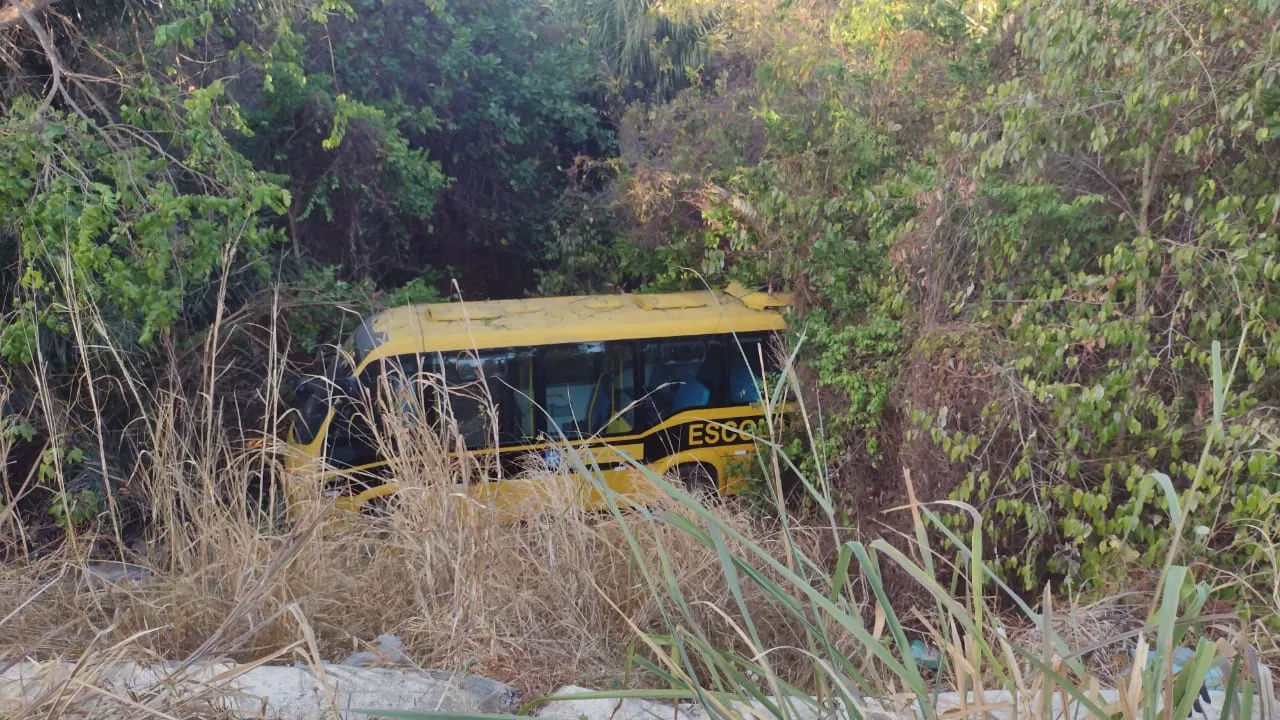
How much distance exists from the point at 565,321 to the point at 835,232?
2049 millimetres

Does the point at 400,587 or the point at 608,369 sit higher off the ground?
the point at 400,587

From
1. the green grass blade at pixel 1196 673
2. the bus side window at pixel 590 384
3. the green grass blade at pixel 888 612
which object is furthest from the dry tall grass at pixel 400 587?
the bus side window at pixel 590 384

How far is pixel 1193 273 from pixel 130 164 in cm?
534

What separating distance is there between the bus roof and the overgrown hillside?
373mm

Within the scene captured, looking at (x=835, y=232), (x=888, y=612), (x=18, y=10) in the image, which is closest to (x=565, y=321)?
(x=835, y=232)

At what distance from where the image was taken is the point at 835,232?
20.5ft

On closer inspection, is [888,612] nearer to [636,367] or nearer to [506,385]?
[506,385]

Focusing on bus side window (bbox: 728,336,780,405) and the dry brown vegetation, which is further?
bus side window (bbox: 728,336,780,405)

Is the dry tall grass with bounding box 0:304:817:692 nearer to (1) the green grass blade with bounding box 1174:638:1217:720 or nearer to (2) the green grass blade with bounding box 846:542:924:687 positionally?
(2) the green grass blade with bounding box 846:542:924:687

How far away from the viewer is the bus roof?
6363 mm

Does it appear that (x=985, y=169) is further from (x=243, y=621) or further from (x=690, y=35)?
(x=690, y=35)

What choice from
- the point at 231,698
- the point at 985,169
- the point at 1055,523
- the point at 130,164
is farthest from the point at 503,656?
the point at 130,164

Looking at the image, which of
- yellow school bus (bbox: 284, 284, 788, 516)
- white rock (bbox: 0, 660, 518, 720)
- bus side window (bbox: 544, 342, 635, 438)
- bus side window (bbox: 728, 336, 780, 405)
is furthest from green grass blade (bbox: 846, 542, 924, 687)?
bus side window (bbox: 728, 336, 780, 405)

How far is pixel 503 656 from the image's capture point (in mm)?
2715
